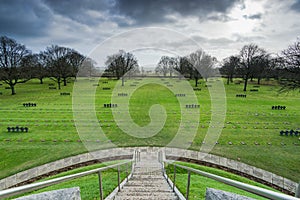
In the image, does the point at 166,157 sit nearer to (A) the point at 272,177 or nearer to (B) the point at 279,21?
(A) the point at 272,177

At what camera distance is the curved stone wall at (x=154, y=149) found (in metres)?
6.03

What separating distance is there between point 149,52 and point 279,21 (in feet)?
26.5

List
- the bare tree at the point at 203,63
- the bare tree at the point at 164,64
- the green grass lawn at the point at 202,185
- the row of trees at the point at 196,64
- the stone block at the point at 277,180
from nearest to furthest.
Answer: the green grass lawn at the point at 202,185 < the stone block at the point at 277,180 < the bare tree at the point at 164,64 < the row of trees at the point at 196,64 < the bare tree at the point at 203,63

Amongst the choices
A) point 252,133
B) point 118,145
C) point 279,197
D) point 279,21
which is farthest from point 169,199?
point 279,21

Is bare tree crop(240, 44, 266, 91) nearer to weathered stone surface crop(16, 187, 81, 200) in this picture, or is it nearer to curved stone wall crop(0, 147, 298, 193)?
curved stone wall crop(0, 147, 298, 193)

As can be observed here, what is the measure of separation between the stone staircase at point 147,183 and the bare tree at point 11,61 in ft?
93.8

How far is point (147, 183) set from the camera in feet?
15.6

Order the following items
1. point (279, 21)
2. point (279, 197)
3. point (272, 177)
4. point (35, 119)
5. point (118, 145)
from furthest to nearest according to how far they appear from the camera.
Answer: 1. point (35, 119)
2. point (279, 21)
3. point (118, 145)
4. point (272, 177)
5. point (279, 197)

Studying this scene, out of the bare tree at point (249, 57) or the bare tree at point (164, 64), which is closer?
the bare tree at point (164, 64)

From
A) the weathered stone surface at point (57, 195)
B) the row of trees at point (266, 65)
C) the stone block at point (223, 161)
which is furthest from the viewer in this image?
the row of trees at point (266, 65)

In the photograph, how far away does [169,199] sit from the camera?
3244mm

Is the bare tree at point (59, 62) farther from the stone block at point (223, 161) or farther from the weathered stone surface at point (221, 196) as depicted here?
the weathered stone surface at point (221, 196)

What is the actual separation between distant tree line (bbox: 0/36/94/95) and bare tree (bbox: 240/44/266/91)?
28.5m

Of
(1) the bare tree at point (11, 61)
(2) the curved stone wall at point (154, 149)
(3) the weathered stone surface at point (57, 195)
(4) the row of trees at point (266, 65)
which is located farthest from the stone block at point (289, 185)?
(1) the bare tree at point (11, 61)
